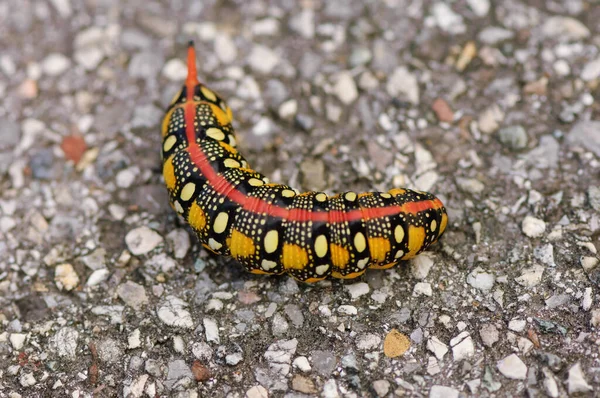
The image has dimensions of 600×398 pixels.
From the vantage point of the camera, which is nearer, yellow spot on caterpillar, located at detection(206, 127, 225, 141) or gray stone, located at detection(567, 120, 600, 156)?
yellow spot on caterpillar, located at detection(206, 127, 225, 141)

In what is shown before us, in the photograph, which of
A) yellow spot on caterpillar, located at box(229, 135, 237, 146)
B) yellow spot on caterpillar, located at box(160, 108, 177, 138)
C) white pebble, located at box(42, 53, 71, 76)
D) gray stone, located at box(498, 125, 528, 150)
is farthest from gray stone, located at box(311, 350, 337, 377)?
white pebble, located at box(42, 53, 71, 76)

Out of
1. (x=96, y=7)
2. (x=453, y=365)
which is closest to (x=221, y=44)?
(x=96, y=7)

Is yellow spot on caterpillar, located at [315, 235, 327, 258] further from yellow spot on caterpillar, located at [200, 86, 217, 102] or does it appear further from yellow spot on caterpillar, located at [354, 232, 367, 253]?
yellow spot on caterpillar, located at [200, 86, 217, 102]

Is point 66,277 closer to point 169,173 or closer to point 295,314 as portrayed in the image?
point 169,173

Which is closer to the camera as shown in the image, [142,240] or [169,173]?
[169,173]

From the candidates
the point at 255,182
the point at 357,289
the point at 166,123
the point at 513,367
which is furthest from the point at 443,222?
the point at 166,123

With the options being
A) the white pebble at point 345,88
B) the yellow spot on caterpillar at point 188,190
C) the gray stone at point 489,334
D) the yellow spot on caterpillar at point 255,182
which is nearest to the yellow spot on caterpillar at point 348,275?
the yellow spot on caterpillar at point 255,182

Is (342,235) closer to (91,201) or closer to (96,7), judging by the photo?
(91,201)

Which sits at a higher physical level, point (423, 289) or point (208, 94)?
point (208, 94)
